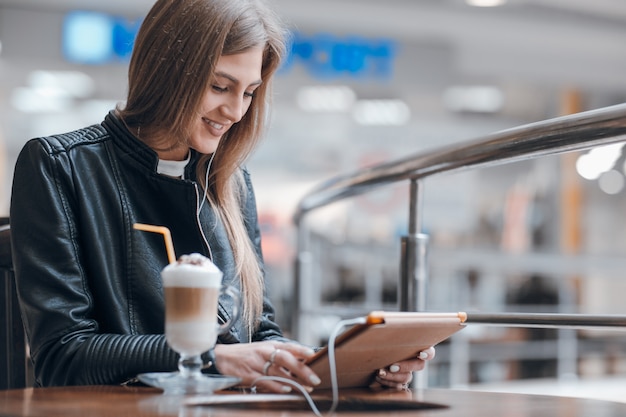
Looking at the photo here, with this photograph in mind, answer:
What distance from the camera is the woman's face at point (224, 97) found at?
134 centimetres

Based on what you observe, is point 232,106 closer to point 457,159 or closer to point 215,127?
point 215,127

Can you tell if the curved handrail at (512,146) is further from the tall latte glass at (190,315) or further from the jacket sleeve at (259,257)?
the tall latte glass at (190,315)

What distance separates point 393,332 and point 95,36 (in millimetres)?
5345

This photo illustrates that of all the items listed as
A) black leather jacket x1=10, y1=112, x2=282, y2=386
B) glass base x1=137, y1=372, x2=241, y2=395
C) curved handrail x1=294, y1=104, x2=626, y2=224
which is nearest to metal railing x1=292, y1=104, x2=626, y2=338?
curved handrail x1=294, y1=104, x2=626, y2=224

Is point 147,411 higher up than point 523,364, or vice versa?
point 147,411

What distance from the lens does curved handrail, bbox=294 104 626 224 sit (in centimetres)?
114

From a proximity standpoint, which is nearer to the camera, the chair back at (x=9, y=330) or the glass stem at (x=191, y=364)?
the glass stem at (x=191, y=364)

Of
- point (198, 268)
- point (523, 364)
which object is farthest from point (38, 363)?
point (523, 364)

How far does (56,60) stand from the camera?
229 inches

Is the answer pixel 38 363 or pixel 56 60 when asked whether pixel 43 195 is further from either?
pixel 56 60

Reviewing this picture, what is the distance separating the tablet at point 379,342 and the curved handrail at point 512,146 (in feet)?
1.11

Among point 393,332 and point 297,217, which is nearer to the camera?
point 393,332

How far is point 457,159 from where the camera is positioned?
148 centimetres

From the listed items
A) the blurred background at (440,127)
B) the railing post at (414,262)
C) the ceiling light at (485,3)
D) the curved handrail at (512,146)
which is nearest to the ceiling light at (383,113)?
the blurred background at (440,127)
